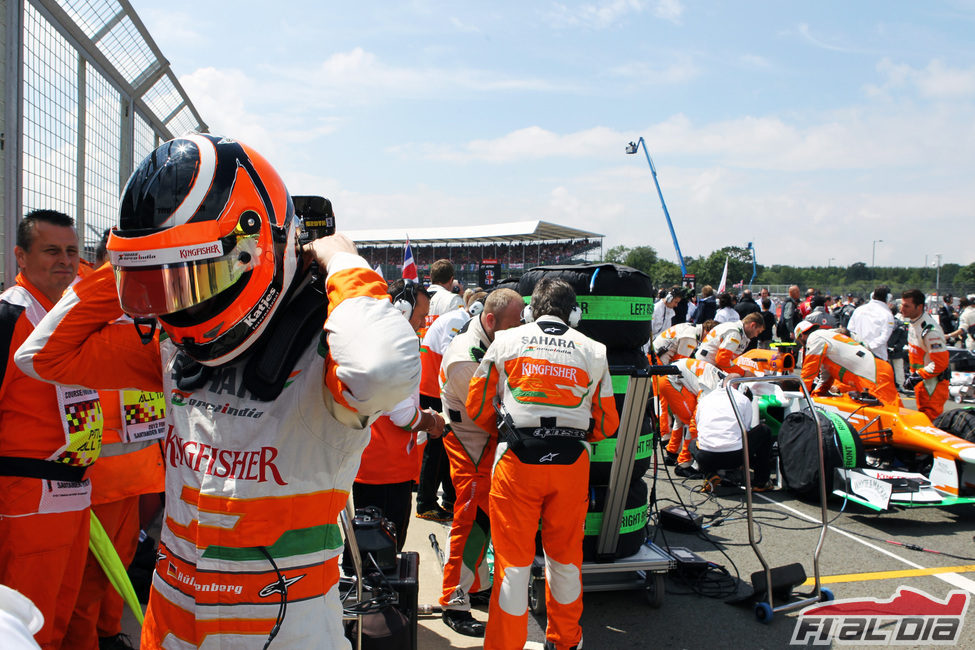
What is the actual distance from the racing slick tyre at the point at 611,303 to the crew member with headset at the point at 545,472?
0.58m

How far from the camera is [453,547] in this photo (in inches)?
148

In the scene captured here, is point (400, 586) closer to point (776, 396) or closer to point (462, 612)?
point (462, 612)

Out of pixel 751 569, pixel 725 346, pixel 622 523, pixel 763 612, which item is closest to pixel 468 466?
pixel 622 523

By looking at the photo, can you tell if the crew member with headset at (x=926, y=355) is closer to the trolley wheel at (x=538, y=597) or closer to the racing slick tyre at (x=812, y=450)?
the racing slick tyre at (x=812, y=450)

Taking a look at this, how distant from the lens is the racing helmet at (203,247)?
1.38 m

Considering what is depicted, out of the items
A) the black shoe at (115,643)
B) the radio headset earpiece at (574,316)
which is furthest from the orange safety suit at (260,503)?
the black shoe at (115,643)

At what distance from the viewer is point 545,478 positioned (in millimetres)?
3109

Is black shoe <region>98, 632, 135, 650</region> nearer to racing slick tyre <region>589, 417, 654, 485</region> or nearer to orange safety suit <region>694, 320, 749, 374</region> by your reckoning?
racing slick tyre <region>589, 417, 654, 485</region>

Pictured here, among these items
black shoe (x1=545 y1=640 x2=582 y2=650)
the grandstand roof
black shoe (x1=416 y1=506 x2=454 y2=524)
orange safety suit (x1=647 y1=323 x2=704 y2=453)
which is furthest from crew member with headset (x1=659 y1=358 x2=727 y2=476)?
the grandstand roof

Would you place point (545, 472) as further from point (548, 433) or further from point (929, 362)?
point (929, 362)

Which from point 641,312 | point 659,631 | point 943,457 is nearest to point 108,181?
point 641,312

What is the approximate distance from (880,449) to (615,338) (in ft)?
13.7

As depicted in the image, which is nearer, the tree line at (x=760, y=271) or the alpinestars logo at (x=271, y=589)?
the alpinestars logo at (x=271, y=589)

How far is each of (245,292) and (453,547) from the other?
273cm
